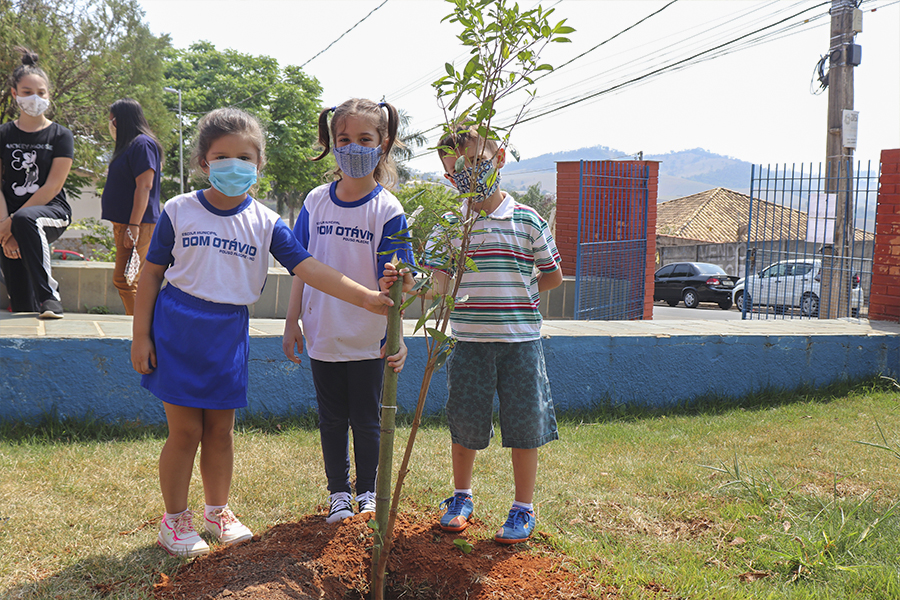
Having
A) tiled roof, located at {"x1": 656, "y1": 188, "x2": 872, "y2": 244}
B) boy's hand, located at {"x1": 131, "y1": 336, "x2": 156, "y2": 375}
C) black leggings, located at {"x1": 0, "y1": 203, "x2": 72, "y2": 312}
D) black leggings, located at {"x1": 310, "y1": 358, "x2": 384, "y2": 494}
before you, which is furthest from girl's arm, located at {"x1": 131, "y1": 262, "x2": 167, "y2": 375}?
tiled roof, located at {"x1": 656, "y1": 188, "x2": 872, "y2": 244}

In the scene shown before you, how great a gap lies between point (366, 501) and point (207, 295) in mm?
1049

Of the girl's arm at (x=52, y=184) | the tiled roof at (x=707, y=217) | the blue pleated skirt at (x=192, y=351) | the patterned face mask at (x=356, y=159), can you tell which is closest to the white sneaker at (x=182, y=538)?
the blue pleated skirt at (x=192, y=351)

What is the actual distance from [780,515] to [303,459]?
228cm

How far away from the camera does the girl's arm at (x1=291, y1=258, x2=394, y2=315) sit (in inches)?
86.3

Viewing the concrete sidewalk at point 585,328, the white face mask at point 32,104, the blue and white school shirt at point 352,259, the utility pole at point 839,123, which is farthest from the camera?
the utility pole at point 839,123

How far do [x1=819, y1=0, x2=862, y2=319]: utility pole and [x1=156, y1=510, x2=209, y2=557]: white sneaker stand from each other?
337 inches

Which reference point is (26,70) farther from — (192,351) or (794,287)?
(794,287)

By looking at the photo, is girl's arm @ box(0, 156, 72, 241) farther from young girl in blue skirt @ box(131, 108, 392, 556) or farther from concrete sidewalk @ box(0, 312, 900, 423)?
young girl in blue skirt @ box(131, 108, 392, 556)

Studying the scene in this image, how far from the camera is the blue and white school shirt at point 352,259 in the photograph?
258 cm

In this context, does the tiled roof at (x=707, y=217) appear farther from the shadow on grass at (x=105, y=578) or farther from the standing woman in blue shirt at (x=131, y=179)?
the shadow on grass at (x=105, y=578)

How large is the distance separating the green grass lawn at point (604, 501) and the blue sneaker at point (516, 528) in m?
0.11

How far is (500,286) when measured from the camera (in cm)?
266

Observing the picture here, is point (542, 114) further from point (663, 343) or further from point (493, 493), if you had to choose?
point (493, 493)

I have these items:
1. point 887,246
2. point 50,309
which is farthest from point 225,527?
point 887,246
